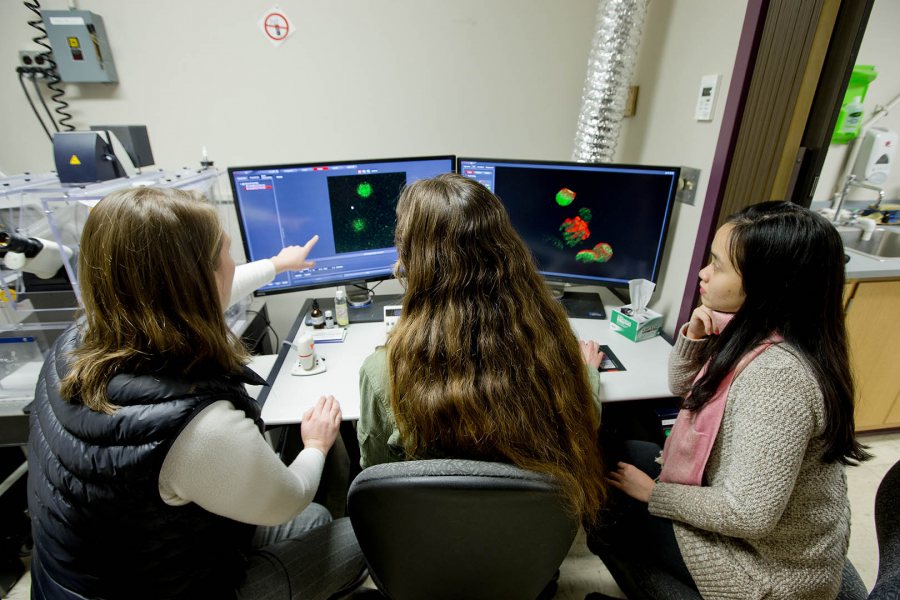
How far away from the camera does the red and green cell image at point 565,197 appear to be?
1.61m

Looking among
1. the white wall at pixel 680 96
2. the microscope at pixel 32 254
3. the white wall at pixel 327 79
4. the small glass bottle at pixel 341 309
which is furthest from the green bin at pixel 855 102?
the microscope at pixel 32 254

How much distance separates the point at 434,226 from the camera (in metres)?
0.86

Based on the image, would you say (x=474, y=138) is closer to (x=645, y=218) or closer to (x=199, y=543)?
(x=645, y=218)

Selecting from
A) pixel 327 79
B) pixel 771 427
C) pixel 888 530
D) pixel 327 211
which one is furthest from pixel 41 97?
pixel 888 530

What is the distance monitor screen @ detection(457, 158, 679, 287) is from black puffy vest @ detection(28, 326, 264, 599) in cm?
118

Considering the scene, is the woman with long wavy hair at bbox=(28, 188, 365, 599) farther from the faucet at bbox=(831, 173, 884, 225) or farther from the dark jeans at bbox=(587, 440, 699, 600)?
the faucet at bbox=(831, 173, 884, 225)

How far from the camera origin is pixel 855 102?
86.1 inches

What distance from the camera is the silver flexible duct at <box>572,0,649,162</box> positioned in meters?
1.60

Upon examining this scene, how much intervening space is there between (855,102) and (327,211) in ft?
8.65

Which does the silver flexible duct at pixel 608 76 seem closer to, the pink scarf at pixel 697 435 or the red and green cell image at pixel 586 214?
the red and green cell image at pixel 586 214

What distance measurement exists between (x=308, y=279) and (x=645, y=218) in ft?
4.14

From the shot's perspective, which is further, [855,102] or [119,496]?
[855,102]

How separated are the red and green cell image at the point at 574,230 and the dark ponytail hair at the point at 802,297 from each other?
0.71m

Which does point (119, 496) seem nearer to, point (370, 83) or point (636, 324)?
point (636, 324)
